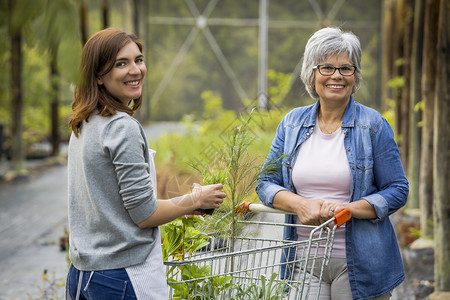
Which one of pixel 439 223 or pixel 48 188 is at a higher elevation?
pixel 439 223

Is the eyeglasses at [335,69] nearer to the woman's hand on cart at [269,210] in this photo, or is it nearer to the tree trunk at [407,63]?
the woman's hand on cart at [269,210]

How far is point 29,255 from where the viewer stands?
21.4 ft

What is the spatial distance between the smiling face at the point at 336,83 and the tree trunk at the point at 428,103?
3.22 meters

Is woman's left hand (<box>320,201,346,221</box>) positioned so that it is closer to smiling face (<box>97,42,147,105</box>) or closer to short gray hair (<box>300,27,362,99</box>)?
short gray hair (<box>300,27,362,99</box>)

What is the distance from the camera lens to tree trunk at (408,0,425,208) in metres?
6.61

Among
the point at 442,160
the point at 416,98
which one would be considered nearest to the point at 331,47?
the point at 442,160

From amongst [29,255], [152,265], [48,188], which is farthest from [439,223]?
[48,188]

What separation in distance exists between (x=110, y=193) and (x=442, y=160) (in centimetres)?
354

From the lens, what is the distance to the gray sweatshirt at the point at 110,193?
185 centimetres

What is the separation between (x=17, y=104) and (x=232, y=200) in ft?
35.2

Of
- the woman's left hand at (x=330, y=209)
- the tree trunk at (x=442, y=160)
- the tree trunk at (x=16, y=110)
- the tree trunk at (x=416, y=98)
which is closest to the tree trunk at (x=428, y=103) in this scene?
the tree trunk at (x=416, y=98)

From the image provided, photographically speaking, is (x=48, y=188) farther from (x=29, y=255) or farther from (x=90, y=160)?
(x=90, y=160)

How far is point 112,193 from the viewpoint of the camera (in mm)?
1896

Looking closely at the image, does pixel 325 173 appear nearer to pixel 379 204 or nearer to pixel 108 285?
pixel 379 204
